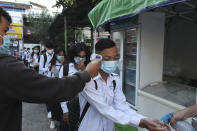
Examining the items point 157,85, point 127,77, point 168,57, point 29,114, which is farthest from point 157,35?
point 29,114

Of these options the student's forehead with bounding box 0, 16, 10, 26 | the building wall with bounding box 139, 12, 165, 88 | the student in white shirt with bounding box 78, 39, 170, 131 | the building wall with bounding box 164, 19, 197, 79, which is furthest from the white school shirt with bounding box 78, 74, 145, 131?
the building wall with bounding box 164, 19, 197, 79

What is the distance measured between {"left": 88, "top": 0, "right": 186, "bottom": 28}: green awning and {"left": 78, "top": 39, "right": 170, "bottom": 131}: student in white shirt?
91 centimetres

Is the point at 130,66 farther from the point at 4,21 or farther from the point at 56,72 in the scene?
the point at 4,21

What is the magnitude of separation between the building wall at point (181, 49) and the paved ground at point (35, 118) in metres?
3.68

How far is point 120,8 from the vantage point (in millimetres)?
3195

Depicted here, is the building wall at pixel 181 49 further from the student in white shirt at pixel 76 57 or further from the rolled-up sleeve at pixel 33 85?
the rolled-up sleeve at pixel 33 85

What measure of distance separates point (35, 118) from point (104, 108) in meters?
4.03

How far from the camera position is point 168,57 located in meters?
5.51

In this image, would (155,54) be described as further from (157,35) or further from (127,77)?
(127,77)

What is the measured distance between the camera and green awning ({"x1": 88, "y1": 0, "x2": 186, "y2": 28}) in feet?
8.05

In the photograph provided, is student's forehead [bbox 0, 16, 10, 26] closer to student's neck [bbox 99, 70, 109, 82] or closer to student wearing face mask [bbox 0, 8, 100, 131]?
student wearing face mask [bbox 0, 8, 100, 131]

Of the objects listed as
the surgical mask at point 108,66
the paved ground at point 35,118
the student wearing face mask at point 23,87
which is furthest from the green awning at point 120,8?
the paved ground at point 35,118

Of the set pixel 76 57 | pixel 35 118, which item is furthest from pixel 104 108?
pixel 35 118

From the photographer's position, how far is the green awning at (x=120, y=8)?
2452 mm
